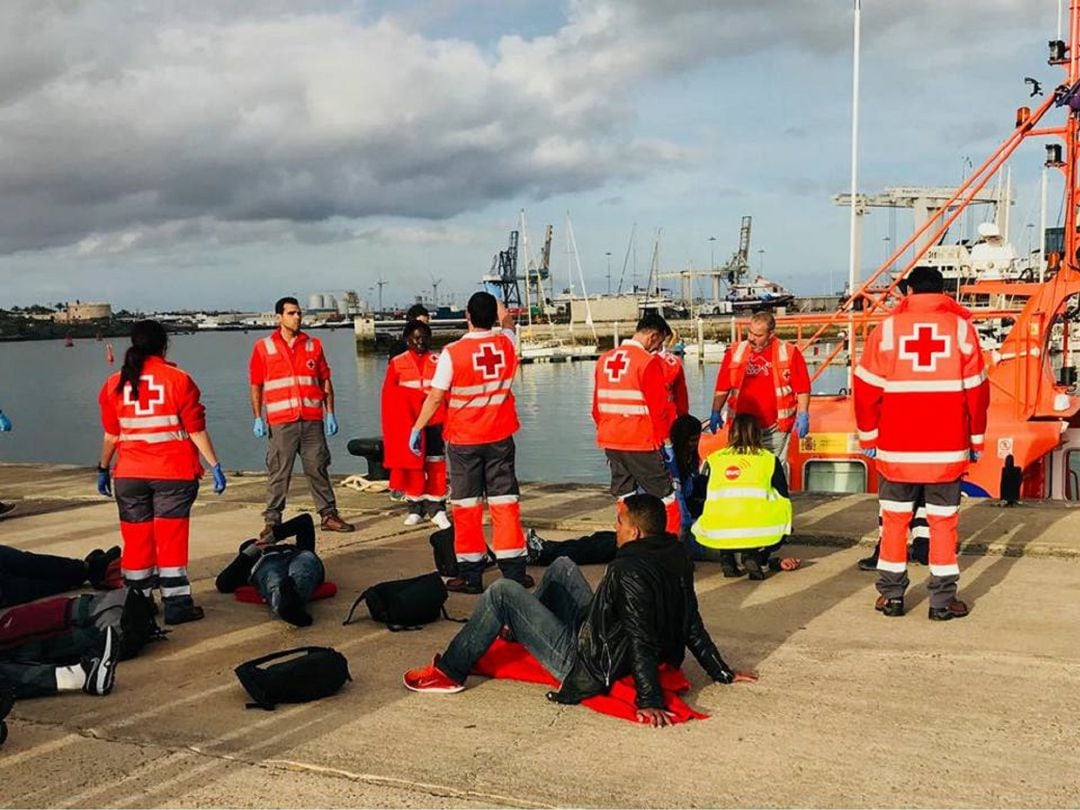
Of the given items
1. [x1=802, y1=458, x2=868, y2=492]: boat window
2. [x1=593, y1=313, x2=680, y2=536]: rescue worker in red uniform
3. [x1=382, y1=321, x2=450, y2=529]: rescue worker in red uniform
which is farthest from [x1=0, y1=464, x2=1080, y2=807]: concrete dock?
[x1=802, y1=458, x2=868, y2=492]: boat window

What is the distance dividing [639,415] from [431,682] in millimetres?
2683

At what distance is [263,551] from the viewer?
6.46 meters

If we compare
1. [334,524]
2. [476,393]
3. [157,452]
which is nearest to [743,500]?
[476,393]

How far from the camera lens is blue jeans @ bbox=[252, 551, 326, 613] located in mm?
5895

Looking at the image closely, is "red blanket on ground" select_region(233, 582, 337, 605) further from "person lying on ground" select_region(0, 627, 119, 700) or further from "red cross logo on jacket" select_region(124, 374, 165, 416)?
"person lying on ground" select_region(0, 627, 119, 700)

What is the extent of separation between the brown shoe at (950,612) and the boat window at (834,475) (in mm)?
7235

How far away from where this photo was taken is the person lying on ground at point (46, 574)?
6.30 metres

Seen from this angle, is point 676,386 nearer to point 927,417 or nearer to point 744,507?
point 744,507

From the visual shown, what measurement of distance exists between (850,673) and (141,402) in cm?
421

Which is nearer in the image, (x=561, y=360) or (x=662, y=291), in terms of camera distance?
(x=561, y=360)

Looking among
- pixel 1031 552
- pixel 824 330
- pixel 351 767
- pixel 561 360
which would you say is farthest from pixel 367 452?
pixel 561 360

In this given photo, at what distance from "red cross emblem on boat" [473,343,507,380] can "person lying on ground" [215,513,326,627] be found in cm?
159

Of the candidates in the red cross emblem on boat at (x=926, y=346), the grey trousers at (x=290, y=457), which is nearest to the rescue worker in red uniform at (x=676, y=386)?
the red cross emblem on boat at (x=926, y=346)

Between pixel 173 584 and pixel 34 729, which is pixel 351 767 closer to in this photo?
pixel 34 729
